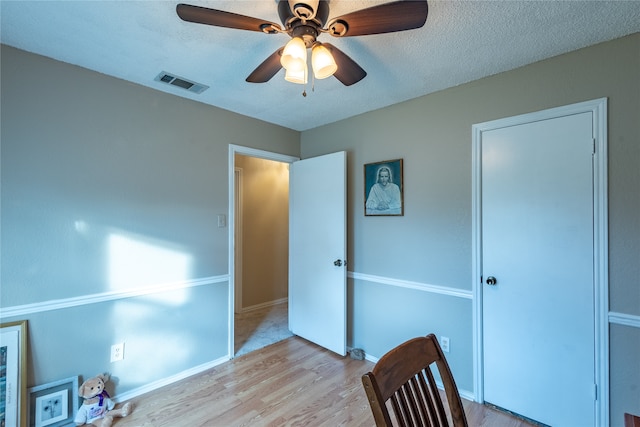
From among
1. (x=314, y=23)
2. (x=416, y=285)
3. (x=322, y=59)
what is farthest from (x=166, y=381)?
(x=314, y=23)

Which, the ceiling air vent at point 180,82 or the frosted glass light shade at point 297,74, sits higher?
the ceiling air vent at point 180,82

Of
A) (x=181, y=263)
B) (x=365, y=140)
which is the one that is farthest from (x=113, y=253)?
(x=365, y=140)

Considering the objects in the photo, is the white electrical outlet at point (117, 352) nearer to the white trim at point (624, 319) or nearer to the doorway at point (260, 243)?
the doorway at point (260, 243)

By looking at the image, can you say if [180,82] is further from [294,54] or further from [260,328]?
[260,328]

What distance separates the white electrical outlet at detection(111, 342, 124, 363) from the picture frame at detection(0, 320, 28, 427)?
0.44 metres

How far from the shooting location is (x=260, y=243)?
4332 mm

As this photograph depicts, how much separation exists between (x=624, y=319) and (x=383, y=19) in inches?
80.5

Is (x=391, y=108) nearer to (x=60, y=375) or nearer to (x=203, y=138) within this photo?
(x=203, y=138)

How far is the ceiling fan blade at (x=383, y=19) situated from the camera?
3.53ft

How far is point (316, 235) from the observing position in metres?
3.01

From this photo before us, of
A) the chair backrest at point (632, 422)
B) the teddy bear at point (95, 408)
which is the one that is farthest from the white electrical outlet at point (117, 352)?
the chair backrest at point (632, 422)

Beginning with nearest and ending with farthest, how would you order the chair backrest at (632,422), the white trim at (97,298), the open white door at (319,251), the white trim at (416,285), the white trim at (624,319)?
the chair backrest at (632,422), the white trim at (624,319), the white trim at (97,298), the white trim at (416,285), the open white door at (319,251)

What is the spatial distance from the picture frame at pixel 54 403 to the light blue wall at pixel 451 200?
7.24 feet

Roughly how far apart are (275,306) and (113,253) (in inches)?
106
